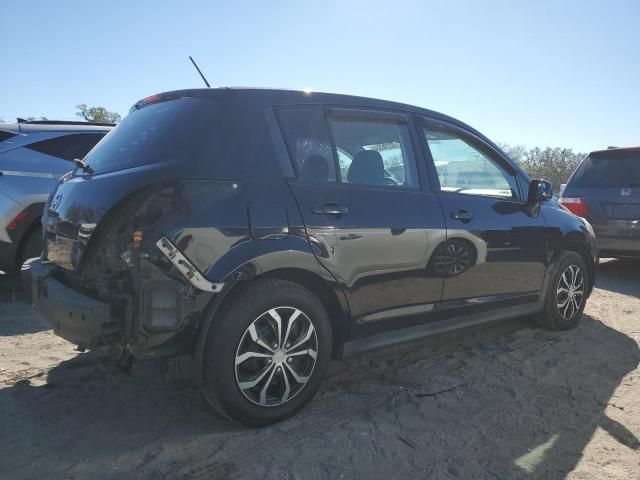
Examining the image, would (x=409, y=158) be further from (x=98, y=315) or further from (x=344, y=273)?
(x=98, y=315)

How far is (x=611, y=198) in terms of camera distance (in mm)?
6855

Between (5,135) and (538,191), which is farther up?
(5,135)

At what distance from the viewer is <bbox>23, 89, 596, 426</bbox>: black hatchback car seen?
248 cm

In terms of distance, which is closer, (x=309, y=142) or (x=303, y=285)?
(x=303, y=285)

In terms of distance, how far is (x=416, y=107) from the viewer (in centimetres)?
372

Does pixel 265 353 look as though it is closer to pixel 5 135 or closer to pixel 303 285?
pixel 303 285

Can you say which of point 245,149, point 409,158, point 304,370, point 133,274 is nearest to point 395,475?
point 304,370

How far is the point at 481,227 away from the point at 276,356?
6.10 ft

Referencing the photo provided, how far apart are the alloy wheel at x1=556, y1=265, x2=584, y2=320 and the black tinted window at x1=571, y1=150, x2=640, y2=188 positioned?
283cm

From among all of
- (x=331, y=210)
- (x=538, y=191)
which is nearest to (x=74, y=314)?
(x=331, y=210)

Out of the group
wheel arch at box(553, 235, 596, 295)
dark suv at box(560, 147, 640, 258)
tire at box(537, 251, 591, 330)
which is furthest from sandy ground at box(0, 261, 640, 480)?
dark suv at box(560, 147, 640, 258)

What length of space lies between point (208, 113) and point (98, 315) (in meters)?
1.18

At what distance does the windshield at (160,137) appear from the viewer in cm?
265

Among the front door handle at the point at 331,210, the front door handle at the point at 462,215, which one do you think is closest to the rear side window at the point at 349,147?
the front door handle at the point at 331,210
